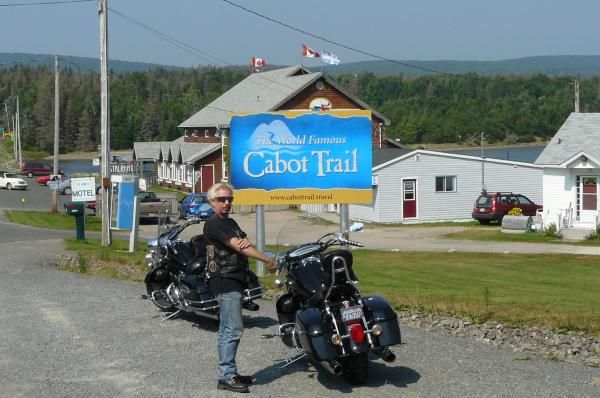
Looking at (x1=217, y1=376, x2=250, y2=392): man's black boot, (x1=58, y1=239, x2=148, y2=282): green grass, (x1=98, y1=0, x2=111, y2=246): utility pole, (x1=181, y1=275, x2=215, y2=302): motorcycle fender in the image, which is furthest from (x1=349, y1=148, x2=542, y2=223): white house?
(x1=217, y1=376, x2=250, y2=392): man's black boot

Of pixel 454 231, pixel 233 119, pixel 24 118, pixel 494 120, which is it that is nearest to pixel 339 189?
pixel 233 119

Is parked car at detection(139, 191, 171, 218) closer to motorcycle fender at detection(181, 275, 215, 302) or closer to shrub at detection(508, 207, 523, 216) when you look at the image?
shrub at detection(508, 207, 523, 216)

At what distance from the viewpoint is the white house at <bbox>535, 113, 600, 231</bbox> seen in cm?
3825

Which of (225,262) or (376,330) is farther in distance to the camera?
(225,262)

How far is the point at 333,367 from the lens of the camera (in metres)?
8.76

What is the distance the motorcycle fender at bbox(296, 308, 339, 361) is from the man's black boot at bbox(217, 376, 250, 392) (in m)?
0.69

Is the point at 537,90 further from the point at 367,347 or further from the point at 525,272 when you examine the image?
the point at 367,347

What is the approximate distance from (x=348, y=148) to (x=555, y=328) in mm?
6899

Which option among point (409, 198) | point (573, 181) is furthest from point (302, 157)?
point (409, 198)

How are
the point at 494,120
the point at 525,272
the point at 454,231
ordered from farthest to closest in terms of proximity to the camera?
the point at 494,120 < the point at 454,231 < the point at 525,272

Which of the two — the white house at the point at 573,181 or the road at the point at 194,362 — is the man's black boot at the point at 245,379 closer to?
the road at the point at 194,362

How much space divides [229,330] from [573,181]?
32089 mm

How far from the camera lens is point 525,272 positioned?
24.2m

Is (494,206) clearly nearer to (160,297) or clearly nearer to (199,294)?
(160,297)
